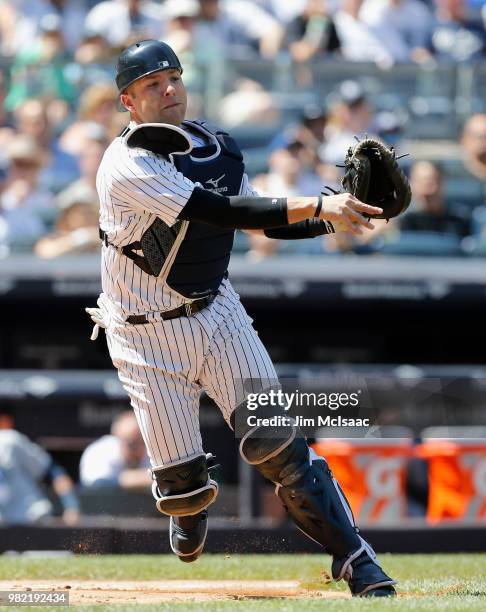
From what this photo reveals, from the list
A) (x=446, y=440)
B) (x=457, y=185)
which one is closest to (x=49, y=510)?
(x=446, y=440)

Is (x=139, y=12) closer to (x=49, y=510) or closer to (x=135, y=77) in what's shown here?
(x=49, y=510)

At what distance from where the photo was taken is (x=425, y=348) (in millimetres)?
8703

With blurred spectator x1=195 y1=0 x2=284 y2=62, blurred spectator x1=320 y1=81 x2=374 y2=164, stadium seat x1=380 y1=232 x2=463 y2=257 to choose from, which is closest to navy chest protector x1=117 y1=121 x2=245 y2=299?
stadium seat x1=380 y1=232 x2=463 y2=257

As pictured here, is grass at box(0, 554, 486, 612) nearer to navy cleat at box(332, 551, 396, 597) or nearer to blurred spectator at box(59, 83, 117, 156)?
navy cleat at box(332, 551, 396, 597)

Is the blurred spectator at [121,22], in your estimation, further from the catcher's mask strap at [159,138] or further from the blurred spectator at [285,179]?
the catcher's mask strap at [159,138]

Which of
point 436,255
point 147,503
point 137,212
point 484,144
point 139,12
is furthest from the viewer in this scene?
point 139,12

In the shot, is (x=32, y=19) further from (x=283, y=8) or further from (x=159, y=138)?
(x=159, y=138)

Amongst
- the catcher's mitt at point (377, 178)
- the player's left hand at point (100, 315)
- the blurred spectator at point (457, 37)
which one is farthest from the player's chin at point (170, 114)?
the blurred spectator at point (457, 37)

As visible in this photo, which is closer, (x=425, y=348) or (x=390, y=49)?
(x=425, y=348)

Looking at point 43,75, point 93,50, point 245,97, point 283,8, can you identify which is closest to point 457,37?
point 283,8

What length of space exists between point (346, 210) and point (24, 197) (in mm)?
5023

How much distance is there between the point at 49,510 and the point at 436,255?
2953 millimetres

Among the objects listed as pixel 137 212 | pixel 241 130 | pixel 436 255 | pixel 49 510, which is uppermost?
pixel 137 212

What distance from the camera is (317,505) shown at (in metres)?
4.29
